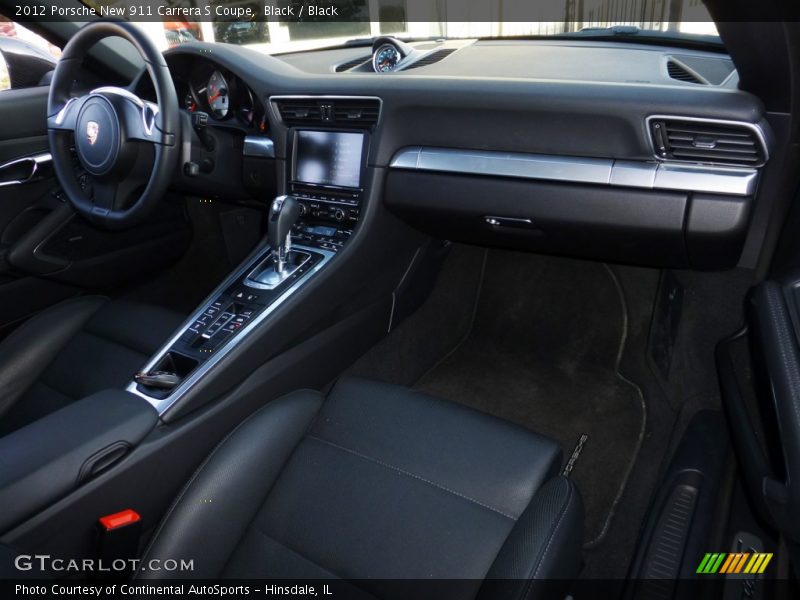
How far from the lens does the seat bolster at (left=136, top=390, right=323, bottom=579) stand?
1.16 metres

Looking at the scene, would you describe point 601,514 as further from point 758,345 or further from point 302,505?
point 302,505

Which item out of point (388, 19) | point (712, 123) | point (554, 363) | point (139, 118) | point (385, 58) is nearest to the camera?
point (712, 123)

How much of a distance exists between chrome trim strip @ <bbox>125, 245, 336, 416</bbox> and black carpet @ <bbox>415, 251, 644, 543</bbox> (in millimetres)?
712

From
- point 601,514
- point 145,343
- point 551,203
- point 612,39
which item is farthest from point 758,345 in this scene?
A: point 145,343

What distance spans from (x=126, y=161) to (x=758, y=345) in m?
1.56

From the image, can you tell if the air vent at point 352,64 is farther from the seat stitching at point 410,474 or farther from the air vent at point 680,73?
the seat stitching at point 410,474

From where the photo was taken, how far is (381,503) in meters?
1.22

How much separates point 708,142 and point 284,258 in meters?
→ 1.08

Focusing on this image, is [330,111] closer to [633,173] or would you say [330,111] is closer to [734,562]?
[633,173]

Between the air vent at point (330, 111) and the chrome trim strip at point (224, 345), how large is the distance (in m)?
0.36

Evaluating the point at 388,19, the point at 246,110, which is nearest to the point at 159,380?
the point at 246,110

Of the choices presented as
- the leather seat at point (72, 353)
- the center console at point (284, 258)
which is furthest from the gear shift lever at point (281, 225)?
the leather seat at point (72, 353)

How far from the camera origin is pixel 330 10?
251 cm

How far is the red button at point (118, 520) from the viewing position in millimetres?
1167
